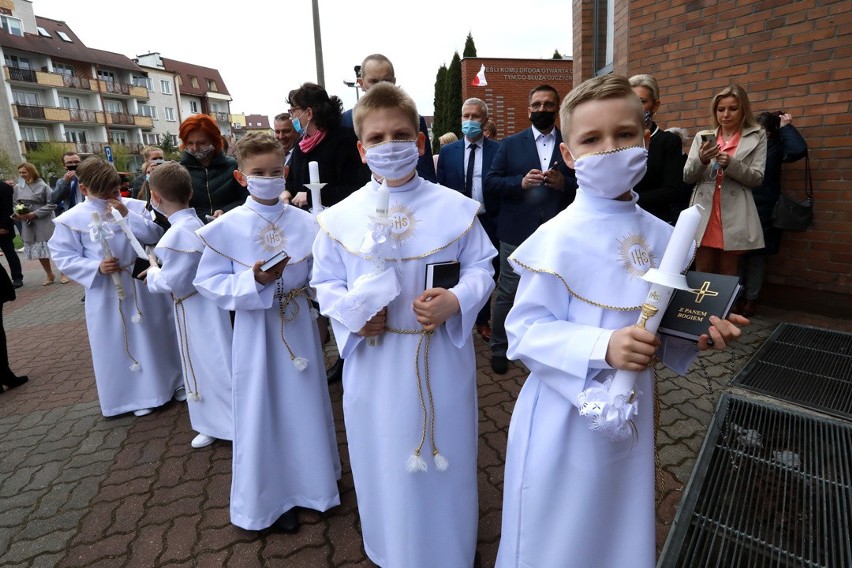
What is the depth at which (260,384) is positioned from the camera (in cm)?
263

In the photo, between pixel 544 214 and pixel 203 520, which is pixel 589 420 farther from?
pixel 544 214

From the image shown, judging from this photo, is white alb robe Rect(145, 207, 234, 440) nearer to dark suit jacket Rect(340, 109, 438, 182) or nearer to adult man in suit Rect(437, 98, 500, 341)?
dark suit jacket Rect(340, 109, 438, 182)

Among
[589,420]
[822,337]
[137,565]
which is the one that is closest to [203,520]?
[137,565]

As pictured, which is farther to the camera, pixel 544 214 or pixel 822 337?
pixel 822 337

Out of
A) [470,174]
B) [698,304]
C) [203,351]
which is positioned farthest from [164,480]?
[470,174]

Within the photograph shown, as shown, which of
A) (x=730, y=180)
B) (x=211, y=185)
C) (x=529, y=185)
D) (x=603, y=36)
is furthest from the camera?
(x=603, y=36)

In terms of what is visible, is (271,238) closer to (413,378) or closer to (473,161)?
(413,378)

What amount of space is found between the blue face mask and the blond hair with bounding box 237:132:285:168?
2888 millimetres

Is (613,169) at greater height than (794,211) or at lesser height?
greater

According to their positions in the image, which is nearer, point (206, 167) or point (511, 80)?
point (206, 167)

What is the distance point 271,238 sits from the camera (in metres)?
2.71

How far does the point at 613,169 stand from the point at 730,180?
432 centimetres

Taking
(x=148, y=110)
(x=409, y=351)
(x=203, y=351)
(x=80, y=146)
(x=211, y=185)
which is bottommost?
(x=203, y=351)

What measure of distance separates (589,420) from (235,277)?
1.97 metres
